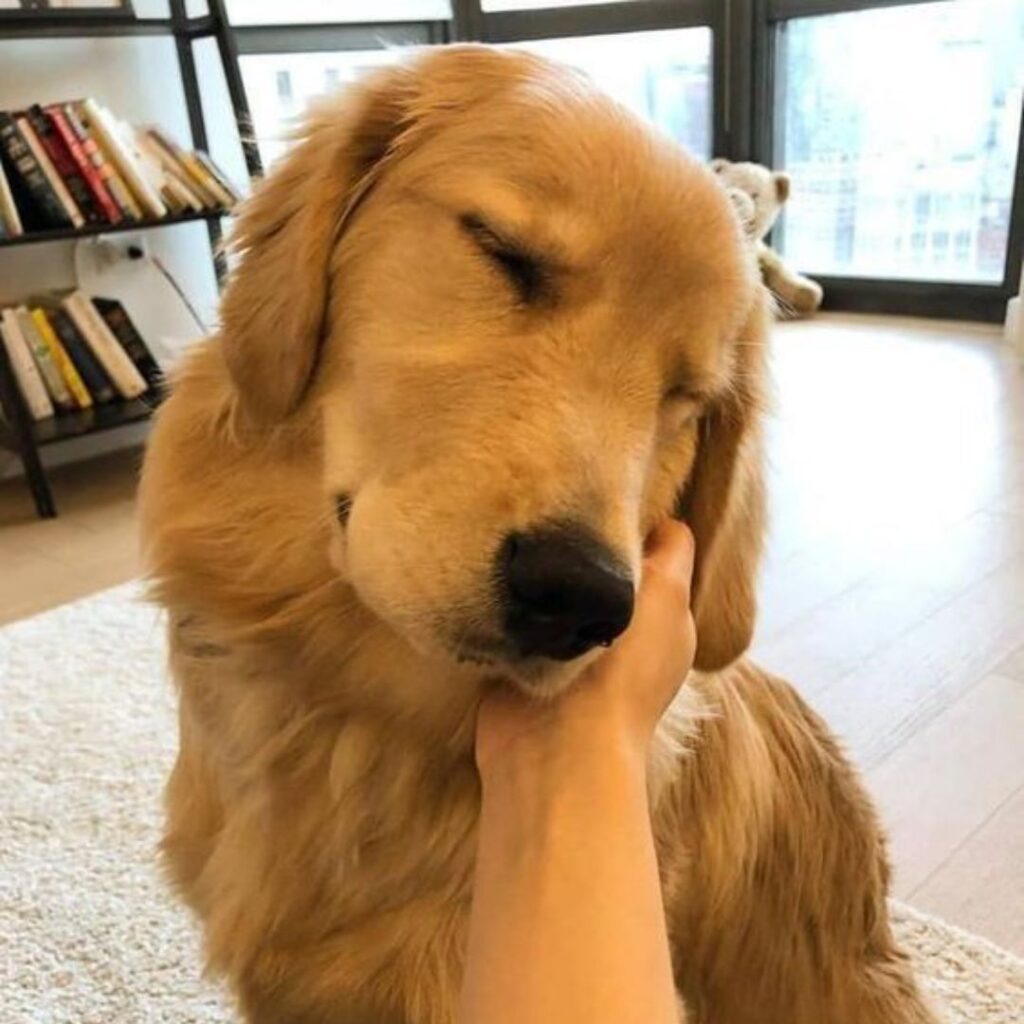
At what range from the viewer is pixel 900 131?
510cm

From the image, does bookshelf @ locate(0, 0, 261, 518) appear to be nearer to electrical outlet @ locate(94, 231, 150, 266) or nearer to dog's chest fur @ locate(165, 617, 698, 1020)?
electrical outlet @ locate(94, 231, 150, 266)

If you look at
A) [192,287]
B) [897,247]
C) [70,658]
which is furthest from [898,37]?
[70,658]

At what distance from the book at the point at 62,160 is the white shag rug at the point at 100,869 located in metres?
1.42

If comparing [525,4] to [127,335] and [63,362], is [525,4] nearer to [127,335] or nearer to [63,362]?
[127,335]

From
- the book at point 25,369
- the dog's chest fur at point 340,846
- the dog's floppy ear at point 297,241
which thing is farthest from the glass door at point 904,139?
the dog's chest fur at point 340,846

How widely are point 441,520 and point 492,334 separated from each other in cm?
18

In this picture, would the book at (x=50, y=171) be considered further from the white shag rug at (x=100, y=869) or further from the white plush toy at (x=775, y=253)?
the white plush toy at (x=775, y=253)

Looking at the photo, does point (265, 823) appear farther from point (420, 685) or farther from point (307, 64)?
point (307, 64)

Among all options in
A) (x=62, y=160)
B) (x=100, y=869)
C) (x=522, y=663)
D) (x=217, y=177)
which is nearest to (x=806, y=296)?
(x=217, y=177)

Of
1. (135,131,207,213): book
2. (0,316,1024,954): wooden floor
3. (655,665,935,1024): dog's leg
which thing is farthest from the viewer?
(135,131,207,213): book

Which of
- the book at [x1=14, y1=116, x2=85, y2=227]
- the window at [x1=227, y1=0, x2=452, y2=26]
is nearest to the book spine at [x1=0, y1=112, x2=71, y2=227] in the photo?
the book at [x1=14, y1=116, x2=85, y2=227]

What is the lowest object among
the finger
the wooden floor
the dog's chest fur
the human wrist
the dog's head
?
the wooden floor

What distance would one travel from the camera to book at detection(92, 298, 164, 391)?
11.5 ft

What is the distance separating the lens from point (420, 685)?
993mm
